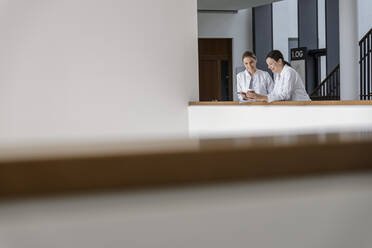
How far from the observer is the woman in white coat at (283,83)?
558 cm

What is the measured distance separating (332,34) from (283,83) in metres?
8.51

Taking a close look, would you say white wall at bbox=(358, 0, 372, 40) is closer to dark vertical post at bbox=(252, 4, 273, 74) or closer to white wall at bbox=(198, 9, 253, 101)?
dark vertical post at bbox=(252, 4, 273, 74)

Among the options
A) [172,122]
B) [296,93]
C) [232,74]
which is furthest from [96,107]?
[232,74]

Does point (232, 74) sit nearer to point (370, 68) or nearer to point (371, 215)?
point (370, 68)

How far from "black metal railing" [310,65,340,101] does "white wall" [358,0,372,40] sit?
4.22 feet

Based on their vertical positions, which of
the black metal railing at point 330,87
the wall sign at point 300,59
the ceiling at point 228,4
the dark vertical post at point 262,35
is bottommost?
the black metal railing at point 330,87

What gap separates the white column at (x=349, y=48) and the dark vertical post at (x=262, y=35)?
5.31 meters

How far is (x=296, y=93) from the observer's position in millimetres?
5738

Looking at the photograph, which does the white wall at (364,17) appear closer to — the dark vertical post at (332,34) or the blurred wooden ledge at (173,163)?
the dark vertical post at (332,34)

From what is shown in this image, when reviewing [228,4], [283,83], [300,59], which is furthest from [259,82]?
[300,59]

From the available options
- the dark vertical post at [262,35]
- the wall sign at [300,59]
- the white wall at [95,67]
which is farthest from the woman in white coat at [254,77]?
the dark vertical post at [262,35]

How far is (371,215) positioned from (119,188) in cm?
32

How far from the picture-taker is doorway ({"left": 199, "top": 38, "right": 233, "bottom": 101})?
14.3 m

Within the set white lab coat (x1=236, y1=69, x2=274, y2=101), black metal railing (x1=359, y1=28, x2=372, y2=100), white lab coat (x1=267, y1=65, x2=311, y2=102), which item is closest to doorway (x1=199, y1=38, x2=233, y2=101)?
black metal railing (x1=359, y1=28, x2=372, y2=100)
